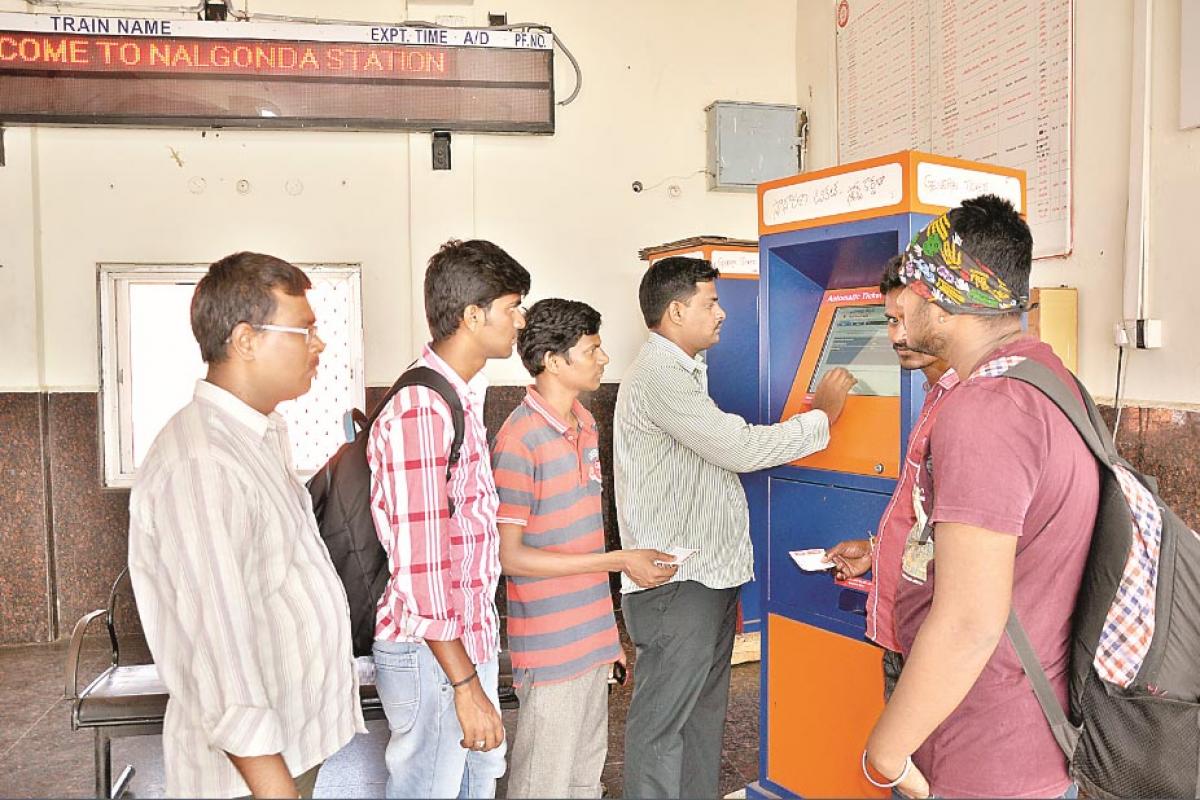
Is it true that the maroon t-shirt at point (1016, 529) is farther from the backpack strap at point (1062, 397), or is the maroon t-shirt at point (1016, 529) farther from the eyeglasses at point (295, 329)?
the eyeglasses at point (295, 329)

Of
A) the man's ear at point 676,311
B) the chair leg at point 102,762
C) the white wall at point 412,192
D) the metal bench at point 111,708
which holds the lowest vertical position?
the chair leg at point 102,762

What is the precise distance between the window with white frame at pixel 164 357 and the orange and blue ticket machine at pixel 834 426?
2664 mm

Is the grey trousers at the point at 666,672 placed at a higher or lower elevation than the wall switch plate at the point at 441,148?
lower

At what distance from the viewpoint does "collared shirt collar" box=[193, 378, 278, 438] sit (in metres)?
1.44

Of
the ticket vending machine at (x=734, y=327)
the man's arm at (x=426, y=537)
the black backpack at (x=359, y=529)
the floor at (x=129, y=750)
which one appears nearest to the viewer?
the man's arm at (x=426, y=537)

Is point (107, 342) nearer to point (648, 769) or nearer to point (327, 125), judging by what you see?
point (327, 125)

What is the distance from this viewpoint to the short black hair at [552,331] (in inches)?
92.0

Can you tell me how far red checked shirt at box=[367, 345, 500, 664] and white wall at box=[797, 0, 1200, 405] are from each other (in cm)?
218

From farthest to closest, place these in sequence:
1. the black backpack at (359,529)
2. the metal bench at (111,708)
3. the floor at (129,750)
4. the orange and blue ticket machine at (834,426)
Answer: the floor at (129,750) → the metal bench at (111,708) → the orange and blue ticket machine at (834,426) → the black backpack at (359,529)

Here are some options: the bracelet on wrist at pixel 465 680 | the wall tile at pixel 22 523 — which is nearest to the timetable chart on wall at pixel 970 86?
the bracelet on wrist at pixel 465 680

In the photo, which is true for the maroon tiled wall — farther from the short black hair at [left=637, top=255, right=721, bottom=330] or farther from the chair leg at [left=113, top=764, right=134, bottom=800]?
the short black hair at [left=637, top=255, right=721, bottom=330]

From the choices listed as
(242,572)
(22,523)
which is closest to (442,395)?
(242,572)

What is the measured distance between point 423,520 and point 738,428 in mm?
1037

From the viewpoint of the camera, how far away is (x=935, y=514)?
1.31 metres
